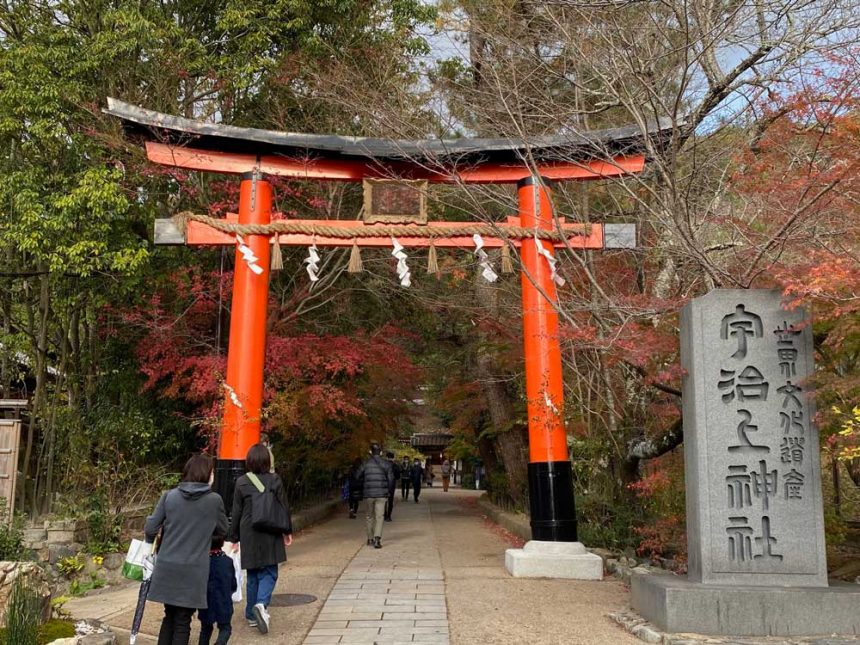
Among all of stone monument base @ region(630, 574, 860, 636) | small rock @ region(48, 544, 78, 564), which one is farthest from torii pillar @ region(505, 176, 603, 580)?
small rock @ region(48, 544, 78, 564)

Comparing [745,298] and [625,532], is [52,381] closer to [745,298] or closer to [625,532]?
[625,532]

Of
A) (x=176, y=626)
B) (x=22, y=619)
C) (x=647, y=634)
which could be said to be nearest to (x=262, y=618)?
(x=176, y=626)

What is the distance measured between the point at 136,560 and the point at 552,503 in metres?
5.40

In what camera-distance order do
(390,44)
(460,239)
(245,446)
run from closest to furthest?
(245,446) < (460,239) < (390,44)

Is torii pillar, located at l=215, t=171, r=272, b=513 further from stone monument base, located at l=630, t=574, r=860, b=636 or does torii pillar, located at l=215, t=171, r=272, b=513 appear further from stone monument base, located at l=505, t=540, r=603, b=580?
stone monument base, located at l=630, t=574, r=860, b=636

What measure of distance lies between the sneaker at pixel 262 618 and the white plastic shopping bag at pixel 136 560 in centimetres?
127

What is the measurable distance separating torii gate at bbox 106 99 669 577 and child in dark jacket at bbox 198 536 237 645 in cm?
399

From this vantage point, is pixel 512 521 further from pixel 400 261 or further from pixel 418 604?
pixel 418 604

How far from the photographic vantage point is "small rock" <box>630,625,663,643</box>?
559 cm

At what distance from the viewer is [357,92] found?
40.3ft

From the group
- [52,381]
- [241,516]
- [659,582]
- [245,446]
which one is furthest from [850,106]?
[52,381]

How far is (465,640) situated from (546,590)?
2.27 metres

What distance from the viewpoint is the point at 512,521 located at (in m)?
13.9

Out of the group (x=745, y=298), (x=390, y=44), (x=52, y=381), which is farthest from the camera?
(x=52, y=381)
